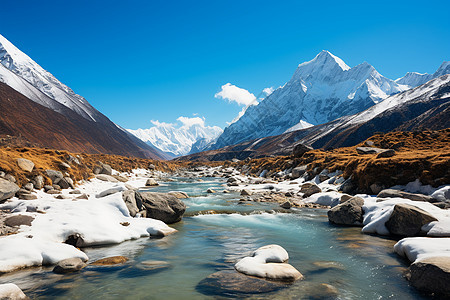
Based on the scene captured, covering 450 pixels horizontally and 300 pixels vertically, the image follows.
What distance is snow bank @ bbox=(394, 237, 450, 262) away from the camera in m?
9.46

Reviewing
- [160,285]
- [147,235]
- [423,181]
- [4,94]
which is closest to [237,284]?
[160,285]

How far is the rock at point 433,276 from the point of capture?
773 cm

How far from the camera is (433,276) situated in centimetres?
805

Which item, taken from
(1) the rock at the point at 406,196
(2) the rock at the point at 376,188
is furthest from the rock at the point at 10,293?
(2) the rock at the point at 376,188

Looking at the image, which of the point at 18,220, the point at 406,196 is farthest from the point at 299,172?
the point at 18,220

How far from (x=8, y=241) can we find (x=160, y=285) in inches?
267

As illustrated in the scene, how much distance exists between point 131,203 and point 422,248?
1610cm

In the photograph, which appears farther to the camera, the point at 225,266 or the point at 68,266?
the point at 225,266

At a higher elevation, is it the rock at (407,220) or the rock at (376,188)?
the rock at (376,188)

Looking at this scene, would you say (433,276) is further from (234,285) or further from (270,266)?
(234,285)

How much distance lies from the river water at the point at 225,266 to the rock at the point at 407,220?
1.23 meters

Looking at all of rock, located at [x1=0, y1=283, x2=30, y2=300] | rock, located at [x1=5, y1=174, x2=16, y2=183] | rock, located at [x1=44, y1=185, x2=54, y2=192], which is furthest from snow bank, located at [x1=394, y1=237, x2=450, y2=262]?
rock, located at [x1=5, y1=174, x2=16, y2=183]

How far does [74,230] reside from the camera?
12.8 meters

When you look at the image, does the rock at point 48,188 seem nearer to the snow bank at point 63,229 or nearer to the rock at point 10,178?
the rock at point 10,178
